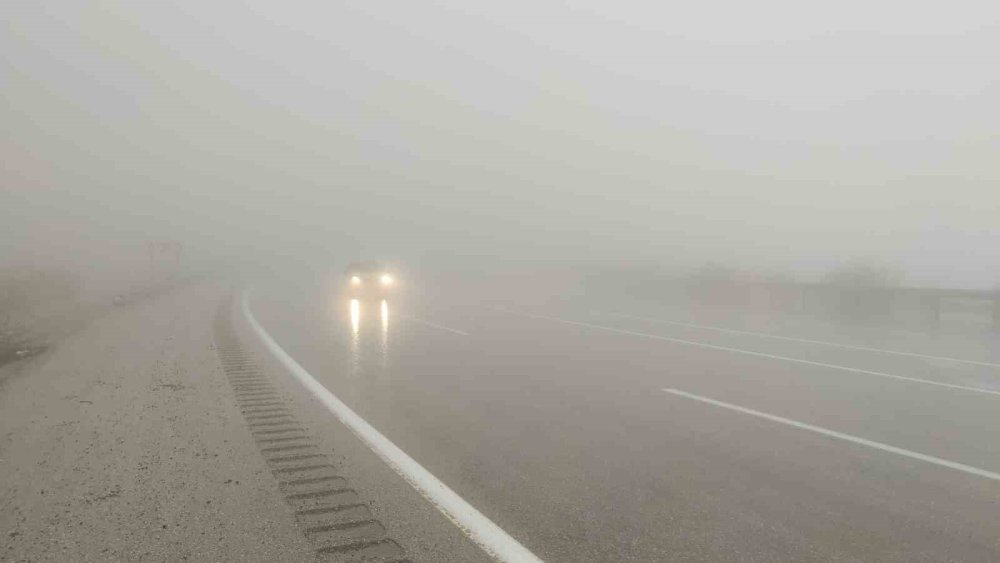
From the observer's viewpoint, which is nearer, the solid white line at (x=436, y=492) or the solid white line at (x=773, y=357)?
the solid white line at (x=436, y=492)

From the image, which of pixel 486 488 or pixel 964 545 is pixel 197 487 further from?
pixel 964 545

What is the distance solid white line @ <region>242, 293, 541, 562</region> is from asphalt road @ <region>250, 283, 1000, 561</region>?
0.10 m

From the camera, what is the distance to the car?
2519 cm

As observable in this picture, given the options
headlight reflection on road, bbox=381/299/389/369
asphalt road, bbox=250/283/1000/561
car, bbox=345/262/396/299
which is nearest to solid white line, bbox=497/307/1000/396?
asphalt road, bbox=250/283/1000/561

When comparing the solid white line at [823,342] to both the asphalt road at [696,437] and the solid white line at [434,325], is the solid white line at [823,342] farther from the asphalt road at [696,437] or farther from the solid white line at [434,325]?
the solid white line at [434,325]

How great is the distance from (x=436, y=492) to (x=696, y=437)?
2.69 metres

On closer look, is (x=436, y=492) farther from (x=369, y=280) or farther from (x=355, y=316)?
(x=369, y=280)

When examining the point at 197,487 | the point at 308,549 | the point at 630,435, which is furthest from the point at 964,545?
the point at 197,487

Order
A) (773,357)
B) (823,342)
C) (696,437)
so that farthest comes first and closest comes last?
(823,342), (773,357), (696,437)

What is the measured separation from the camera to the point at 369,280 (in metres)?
25.8

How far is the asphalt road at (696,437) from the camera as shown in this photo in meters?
3.54

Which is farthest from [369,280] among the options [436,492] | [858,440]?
[436,492]

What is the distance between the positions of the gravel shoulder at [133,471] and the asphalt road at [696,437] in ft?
4.19

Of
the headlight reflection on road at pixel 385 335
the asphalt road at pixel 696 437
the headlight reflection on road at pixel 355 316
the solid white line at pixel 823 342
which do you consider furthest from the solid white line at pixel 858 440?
the headlight reflection on road at pixel 355 316
